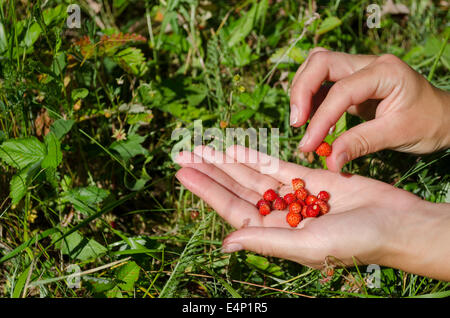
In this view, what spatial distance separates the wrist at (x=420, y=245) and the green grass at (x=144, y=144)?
152 mm

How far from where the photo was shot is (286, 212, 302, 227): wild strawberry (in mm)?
2244

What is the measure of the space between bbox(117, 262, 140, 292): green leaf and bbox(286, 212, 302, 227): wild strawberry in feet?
2.99

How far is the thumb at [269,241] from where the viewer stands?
198 cm

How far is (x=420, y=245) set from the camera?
206 centimetres

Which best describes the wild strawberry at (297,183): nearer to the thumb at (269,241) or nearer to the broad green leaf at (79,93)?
the thumb at (269,241)

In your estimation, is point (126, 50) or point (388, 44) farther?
point (388, 44)

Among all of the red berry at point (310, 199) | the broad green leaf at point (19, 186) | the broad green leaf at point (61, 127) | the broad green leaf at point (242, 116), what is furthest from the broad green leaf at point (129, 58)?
the red berry at point (310, 199)

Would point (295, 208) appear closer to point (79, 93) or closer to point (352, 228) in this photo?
point (352, 228)

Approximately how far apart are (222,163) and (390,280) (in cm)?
128

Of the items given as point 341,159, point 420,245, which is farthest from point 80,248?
point 420,245

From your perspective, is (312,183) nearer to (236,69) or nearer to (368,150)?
(368,150)
